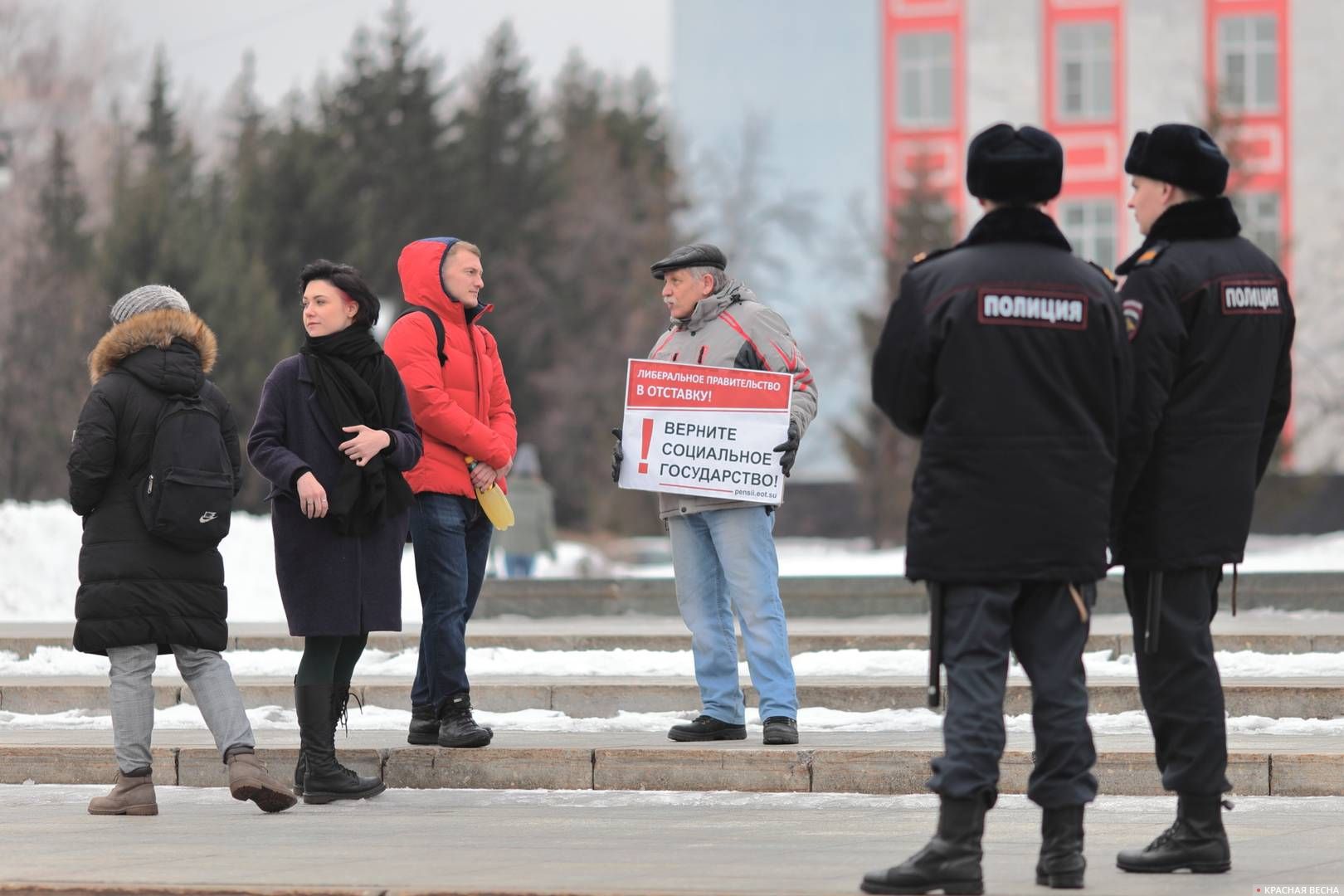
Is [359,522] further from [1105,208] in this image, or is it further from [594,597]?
[1105,208]

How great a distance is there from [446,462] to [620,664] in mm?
3140

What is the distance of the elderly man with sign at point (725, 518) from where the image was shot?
8.67 metres

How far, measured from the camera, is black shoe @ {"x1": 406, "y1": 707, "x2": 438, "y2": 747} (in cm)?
860

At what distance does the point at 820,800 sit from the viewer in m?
7.87

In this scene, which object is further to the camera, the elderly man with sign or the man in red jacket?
the elderly man with sign

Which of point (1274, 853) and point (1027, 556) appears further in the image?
point (1274, 853)

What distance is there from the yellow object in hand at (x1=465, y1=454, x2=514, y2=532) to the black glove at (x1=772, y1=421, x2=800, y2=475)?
45.8 inches

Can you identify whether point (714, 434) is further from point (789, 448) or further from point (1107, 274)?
point (1107, 274)

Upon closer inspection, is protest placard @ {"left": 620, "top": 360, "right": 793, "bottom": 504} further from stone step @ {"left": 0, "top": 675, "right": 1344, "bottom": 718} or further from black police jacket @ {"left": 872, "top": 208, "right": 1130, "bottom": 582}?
black police jacket @ {"left": 872, "top": 208, "right": 1130, "bottom": 582}

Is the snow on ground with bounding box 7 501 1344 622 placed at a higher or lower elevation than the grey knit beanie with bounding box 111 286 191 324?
lower

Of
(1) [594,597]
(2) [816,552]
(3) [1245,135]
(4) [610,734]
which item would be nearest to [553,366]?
(2) [816,552]

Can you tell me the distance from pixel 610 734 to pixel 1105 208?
38195mm

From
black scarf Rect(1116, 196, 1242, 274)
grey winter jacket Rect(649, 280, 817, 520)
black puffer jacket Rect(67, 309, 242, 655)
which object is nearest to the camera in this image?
black scarf Rect(1116, 196, 1242, 274)

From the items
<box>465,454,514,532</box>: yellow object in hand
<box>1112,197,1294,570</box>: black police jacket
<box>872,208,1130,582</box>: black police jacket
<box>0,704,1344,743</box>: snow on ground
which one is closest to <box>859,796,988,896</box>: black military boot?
<box>872,208,1130,582</box>: black police jacket
